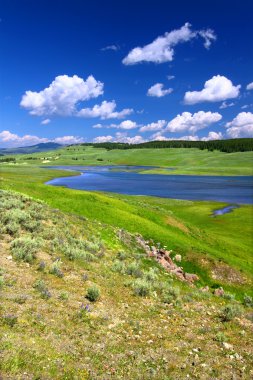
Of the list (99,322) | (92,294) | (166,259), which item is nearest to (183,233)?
(166,259)

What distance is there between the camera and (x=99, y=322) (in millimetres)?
A: 11883

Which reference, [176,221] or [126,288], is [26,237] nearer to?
[126,288]

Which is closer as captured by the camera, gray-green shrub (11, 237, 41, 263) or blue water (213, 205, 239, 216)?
gray-green shrub (11, 237, 41, 263)

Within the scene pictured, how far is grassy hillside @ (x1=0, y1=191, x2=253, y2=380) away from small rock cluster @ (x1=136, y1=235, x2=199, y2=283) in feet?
20.1

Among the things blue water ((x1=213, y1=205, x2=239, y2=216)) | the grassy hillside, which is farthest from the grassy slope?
blue water ((x1=213, y1=205, x2=239, y2=216))

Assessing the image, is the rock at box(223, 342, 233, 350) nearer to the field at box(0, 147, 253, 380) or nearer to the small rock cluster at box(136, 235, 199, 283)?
the field at box(0, 147, 253, 380)

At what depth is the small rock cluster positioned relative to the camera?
25.4 metres

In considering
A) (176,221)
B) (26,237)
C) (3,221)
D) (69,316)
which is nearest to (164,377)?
(69,316)

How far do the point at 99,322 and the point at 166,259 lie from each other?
17.5 metres

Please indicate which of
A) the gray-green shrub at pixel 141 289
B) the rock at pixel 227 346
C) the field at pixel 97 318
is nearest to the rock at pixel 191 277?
the field at pixel 97 318

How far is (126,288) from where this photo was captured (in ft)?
52.0

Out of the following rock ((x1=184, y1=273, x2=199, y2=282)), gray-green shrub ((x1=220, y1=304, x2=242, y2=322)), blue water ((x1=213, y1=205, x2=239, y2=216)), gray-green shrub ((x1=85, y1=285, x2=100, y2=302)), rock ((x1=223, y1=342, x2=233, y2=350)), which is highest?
gray-green shrub ((x1=85, y1=285, x2=100, y2=302))

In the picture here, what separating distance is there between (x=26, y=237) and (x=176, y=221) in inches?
1163

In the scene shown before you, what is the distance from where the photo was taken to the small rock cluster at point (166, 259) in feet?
83.2
